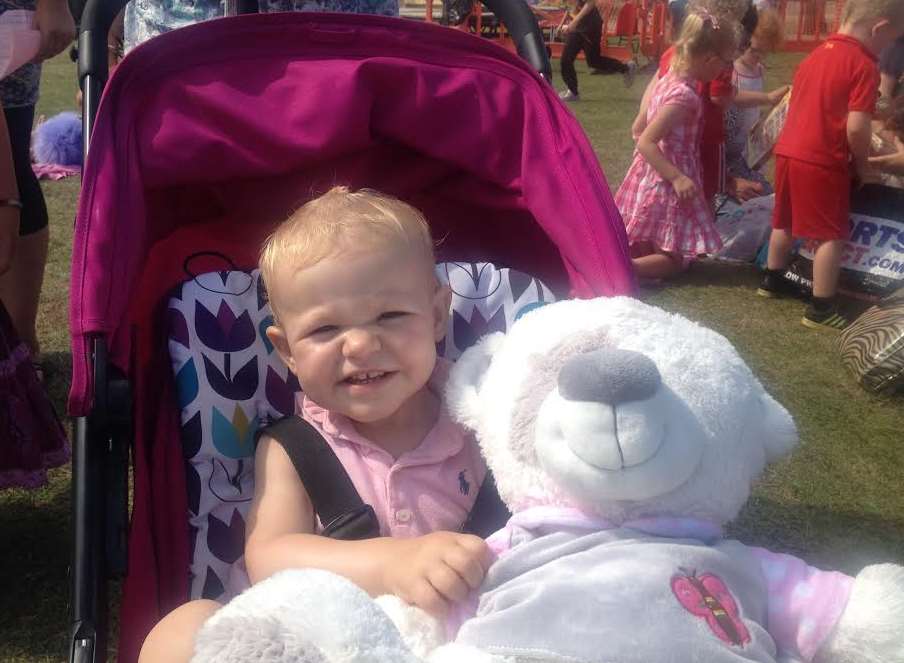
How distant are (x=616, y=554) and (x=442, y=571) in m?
0.22

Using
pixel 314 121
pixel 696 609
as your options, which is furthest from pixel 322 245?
pixel 696 609

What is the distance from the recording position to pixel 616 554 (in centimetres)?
120

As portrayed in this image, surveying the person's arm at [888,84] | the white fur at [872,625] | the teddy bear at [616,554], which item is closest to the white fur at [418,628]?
the teddy bear at [616,554]

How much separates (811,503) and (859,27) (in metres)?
2.24

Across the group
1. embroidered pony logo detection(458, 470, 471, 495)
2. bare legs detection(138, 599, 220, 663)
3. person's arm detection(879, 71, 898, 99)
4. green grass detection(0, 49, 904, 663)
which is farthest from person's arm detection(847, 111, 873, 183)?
bare legs detection(138, 599, 220, 663)

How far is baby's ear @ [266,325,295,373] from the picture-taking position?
160cm

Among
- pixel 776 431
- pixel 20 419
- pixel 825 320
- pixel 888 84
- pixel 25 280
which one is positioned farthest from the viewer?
pixel 888 84

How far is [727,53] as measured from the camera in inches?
174

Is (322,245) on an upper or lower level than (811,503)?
upper

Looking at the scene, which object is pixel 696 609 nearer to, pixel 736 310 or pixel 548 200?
pixel 548 200

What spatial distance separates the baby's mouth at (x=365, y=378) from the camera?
151cm

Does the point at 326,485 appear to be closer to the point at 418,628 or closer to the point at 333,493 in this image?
the point at 333,493

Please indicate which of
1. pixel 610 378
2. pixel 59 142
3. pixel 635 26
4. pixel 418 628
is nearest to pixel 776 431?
pixel 610 378

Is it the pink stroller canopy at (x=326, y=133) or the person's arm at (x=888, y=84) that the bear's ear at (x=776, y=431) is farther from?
the person's arm at (x=888, y=84)
